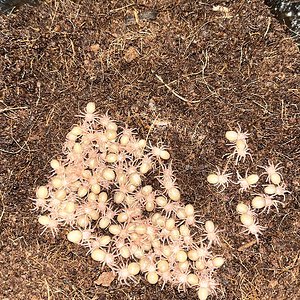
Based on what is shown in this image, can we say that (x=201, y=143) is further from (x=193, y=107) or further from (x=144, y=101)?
(x=144, y=101)

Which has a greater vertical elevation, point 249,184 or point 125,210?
point 249,184

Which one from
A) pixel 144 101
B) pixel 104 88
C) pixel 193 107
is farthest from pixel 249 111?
pixel 104 88

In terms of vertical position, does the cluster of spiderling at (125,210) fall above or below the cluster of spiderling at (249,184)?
below

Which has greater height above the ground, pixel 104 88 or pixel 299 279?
pixel 104 88

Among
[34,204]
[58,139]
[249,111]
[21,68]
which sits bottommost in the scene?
[34,204]

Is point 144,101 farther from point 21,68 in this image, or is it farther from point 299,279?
point 299,279
